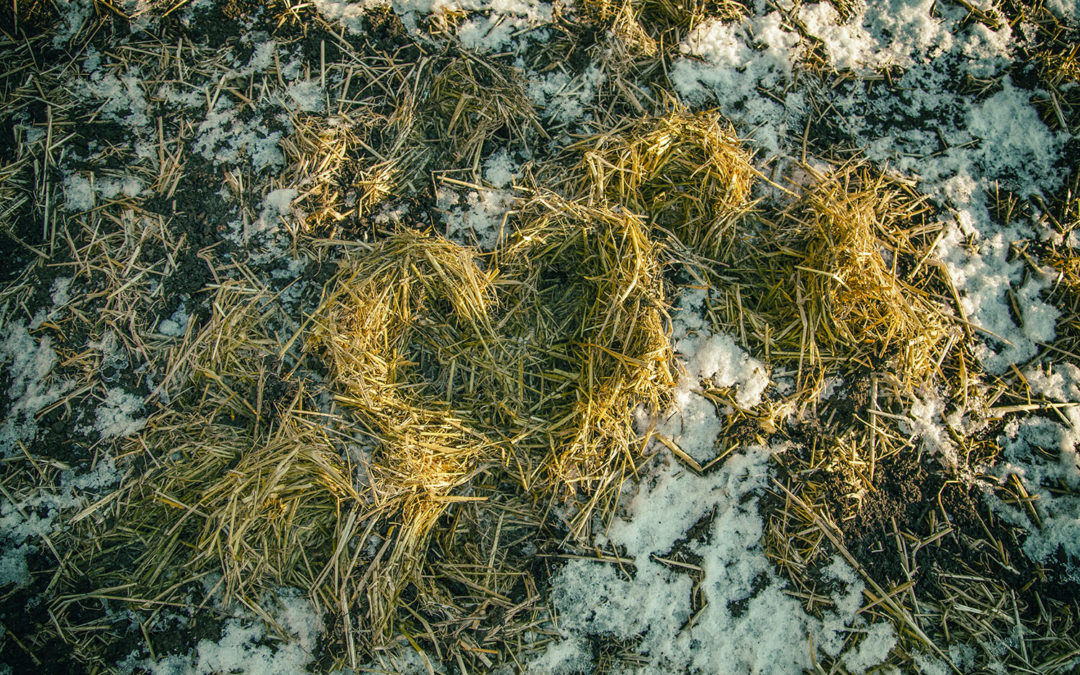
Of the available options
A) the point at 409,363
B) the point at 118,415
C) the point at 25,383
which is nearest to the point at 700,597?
the point at 409,363

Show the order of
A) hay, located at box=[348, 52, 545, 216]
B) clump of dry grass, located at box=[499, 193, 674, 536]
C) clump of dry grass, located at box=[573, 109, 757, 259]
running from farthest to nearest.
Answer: hay, located at box=[348, 52, 545, 216] < clump of dry grass, located at box=[573, 109, 757, 259] < clump of dry grass, located at box=[499, 193, 674, 536]

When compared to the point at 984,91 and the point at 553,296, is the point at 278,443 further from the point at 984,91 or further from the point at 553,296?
the point at 984,91

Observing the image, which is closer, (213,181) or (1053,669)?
(1053,669)

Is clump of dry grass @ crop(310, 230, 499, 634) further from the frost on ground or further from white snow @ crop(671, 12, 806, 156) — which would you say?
white snow @ crop(671, 12, 806, 156)

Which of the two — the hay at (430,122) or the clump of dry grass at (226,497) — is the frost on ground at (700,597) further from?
the hay at (430,122)

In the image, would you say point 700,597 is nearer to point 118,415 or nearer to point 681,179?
point 681,179

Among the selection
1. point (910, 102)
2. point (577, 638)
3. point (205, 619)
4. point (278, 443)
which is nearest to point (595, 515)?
point (577, 638)

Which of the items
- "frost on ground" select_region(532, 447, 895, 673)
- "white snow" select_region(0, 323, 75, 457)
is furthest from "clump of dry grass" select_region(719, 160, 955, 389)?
"white snow" select_region(0, 323, 75, 457)
